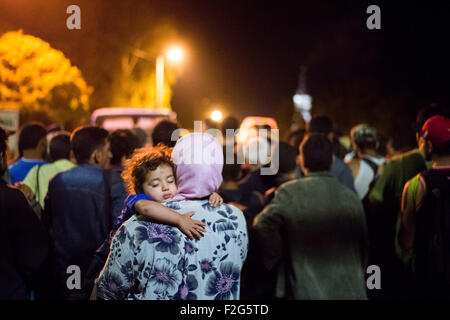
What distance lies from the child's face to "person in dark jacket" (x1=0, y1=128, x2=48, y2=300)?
2.88 ft

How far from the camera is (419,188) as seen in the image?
13.8ft

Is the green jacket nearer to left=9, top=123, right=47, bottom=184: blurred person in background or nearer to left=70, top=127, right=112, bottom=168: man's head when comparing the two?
left=70, top=127, right=112, bottom=168: man's head

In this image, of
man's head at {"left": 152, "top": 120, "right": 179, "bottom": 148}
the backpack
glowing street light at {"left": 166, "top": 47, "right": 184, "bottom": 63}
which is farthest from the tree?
glowing street light at {"left": 166, "top": 47, "right": 184, "bottom": 63}

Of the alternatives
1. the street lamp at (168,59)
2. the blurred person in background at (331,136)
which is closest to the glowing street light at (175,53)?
the street lamp at (168,59)

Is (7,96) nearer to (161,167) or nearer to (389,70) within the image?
(161,167)

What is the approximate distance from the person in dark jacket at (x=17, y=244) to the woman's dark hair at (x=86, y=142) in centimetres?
130

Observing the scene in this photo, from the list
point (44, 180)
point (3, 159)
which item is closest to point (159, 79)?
point (44, 180)

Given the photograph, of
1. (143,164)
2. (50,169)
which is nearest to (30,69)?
(50,169)

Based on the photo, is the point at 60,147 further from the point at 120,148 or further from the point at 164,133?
the point at 164,133

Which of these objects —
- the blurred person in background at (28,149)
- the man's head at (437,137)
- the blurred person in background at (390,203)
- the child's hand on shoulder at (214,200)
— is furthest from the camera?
the blurred person in background at (28,149)

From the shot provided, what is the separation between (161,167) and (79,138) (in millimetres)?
2010

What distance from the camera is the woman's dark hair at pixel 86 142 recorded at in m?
4.82

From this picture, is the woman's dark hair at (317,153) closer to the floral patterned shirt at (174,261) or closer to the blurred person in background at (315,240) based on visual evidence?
the blurred person in background at (315,240)
